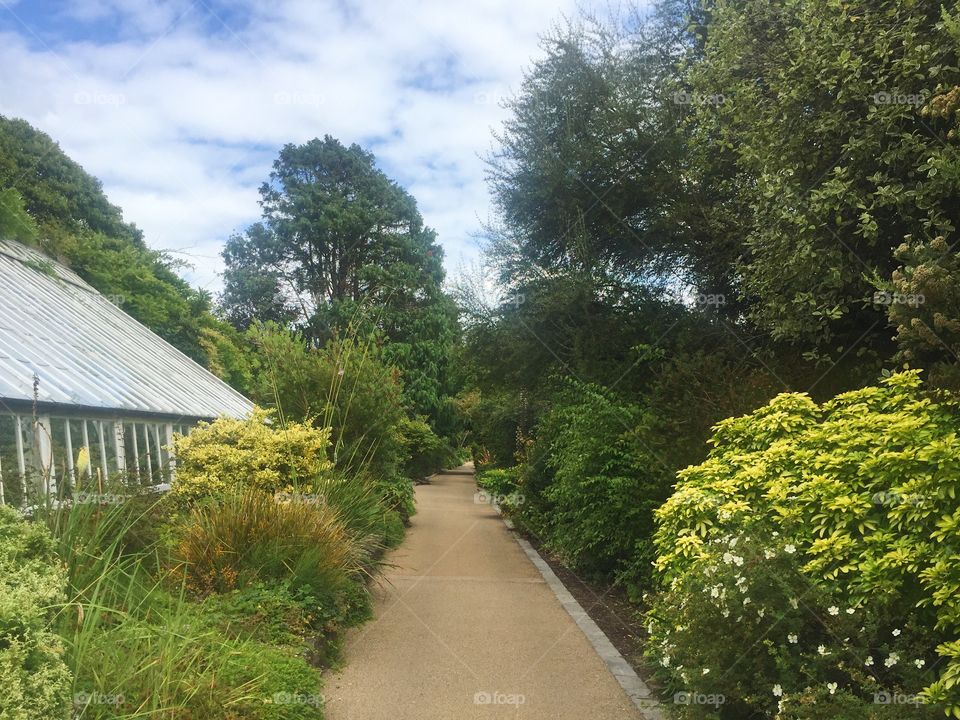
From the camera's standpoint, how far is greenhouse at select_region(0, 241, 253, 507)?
7.45 metres

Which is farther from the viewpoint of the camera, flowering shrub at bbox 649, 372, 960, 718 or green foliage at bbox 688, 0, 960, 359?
green foliage at bbox 688, 0, 960, 359

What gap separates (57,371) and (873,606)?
346 inches

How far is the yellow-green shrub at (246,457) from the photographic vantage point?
9.46 m

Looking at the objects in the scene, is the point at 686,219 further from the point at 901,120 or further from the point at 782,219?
the point at 901,120

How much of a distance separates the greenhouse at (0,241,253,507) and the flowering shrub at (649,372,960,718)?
4.47 meters

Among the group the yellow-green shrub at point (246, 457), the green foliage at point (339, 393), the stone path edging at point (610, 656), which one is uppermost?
the green foliage at point (339, 393)

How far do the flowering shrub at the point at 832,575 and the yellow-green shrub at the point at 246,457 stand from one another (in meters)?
5.49

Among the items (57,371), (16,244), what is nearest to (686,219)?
(57,371)

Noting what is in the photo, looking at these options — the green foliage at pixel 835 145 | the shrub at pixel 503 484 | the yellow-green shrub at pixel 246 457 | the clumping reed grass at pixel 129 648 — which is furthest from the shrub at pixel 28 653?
the shrub at pixel 503 484

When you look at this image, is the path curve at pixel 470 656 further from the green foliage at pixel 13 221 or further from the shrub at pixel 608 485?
the green foliage at pixel 13 221

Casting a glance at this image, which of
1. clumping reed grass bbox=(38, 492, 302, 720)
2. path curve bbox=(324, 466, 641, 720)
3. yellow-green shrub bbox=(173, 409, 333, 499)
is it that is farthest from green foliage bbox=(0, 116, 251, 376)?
clumping reed grass bbox=(38, 492, 302, 720)

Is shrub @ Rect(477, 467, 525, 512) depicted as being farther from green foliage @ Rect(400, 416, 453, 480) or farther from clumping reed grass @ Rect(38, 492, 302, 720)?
clumping reed grass @ Rect(38, 492, 302, 720)

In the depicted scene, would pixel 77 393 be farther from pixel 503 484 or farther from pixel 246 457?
pixel 503 484

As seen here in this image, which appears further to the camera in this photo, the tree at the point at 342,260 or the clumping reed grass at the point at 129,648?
the tree at the point at 342,260
